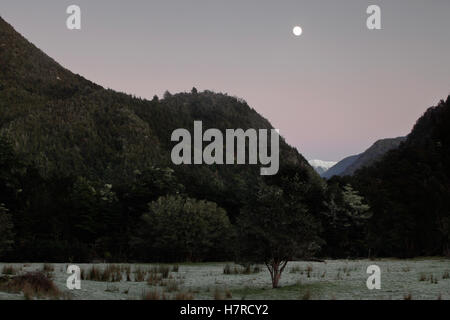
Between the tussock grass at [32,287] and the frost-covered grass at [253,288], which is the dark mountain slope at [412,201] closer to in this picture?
the frost-covered grass at [253,288]

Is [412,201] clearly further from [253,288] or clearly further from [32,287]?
[32,287]

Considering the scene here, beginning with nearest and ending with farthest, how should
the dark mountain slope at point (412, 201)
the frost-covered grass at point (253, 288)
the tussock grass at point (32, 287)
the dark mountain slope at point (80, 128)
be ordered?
the tussock grass at point (32, 287) → the frost-covered grass at point (253, 288) → the dark mountain slope at point (412, 201) → the dark mountain slope at point (80, 128)

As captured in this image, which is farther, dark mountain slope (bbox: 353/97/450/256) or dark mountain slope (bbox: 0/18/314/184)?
dark mountain slope (bbox: 0/18/314/184)

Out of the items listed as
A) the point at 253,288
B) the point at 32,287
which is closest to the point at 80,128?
the point at 253,288

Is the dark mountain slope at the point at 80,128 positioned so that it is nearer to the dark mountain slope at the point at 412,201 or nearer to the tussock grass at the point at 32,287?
the dark mountain slope at the point at 412,201

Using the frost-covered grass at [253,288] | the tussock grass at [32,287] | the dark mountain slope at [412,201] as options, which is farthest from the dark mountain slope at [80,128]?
the tussock grass at [32,287]

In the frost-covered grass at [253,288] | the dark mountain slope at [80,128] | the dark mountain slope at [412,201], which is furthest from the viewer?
the dark mountain slope at [80,128]

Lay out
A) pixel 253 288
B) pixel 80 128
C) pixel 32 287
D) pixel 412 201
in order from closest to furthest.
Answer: pixel 32 287
pixel 253 288
pixel 412 201
pixel 80 128

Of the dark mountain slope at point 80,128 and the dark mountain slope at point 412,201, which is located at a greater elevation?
the dark mountain slope at point 80,128

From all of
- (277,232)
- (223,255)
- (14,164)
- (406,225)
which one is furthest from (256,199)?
(14,164)

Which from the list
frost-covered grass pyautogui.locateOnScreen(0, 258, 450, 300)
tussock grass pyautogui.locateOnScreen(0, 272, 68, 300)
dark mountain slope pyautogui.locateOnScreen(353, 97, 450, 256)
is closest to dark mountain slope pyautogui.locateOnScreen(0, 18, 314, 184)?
dark mountain slope pyautogui.locateOnScreen(353, 97, 450, 256)

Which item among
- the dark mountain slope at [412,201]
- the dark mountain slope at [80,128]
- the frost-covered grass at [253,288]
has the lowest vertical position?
the frost-covered grass at [253,288]

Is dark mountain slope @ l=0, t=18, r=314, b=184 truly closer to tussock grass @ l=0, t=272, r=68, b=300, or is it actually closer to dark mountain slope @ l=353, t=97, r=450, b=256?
dark mountain slope @ l=353, t=97, r=450, b=256

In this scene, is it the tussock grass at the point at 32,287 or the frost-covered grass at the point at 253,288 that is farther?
the frost-covered grass at the point at 253,288
